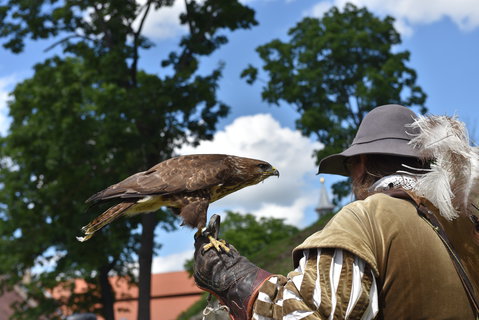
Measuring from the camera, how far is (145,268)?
60.4 feet

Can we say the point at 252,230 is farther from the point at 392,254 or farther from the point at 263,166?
the point at 392,254

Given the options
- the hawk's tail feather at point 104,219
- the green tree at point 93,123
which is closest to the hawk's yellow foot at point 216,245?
the hawk's tail feather at point 104,219

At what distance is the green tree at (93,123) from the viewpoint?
1828cm

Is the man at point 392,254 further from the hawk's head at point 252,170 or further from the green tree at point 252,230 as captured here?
the green tree at point 252,230

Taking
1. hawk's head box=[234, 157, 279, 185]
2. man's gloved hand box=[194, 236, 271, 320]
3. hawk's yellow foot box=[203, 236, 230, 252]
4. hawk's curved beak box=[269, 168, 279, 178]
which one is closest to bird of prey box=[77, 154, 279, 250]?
hawk's head box=[234, 157, 279, 185]

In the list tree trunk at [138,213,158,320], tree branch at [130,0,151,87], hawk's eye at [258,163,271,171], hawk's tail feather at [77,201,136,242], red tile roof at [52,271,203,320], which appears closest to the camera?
hawk's tail feather at [77,201,136,242]

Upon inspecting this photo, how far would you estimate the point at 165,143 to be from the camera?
63.6ft

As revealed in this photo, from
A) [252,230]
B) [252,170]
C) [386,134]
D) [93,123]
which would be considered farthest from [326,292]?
[252,230]

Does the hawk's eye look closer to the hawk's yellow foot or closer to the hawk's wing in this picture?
the hawk's wing

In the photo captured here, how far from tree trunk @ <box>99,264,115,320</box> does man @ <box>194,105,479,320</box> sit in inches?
774

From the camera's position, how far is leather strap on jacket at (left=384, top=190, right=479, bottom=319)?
2.43 m

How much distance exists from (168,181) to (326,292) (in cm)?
208

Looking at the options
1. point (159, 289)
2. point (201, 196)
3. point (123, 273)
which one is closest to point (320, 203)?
point (159, 289)

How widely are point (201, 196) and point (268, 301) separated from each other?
6.29 feet
